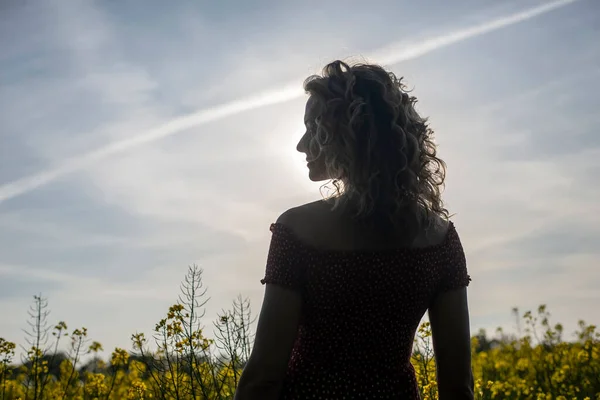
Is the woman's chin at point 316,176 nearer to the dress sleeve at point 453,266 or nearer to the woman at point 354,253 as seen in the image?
the woman at point 354,253

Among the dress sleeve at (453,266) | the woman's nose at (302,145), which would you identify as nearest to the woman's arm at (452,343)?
the dress sleeve at (453,266)

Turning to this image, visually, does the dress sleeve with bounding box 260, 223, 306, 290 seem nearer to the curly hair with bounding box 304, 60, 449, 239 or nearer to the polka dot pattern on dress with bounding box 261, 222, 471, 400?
the polka dot pattern on dress with bounding box 261, 222, 471, 400

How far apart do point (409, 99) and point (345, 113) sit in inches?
9.3

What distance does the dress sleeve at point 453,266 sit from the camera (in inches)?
82.4

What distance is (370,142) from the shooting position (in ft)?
6.33

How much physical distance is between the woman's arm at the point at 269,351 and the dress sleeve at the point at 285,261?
Answer: 62 mm

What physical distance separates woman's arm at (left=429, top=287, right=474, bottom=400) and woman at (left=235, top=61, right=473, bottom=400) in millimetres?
87

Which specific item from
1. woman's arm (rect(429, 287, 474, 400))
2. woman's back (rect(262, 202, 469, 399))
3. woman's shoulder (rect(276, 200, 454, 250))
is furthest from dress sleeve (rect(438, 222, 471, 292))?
woman's shoulder (rect(276, 200, 454, 250))

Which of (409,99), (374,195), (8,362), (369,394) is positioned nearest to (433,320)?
(369,394)

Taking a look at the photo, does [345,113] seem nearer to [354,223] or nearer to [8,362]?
[354,223]

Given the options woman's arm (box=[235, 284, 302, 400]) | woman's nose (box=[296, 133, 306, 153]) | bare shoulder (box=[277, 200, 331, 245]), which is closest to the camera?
woman's arm (box=[235, 284, 302, 400])

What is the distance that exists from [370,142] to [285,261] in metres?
0.43

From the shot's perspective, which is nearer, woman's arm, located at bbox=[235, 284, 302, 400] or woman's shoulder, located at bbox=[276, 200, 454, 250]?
woman's arm, located at bbox=[235, 284, 302, 400]

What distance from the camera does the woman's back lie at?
6.27 ft
